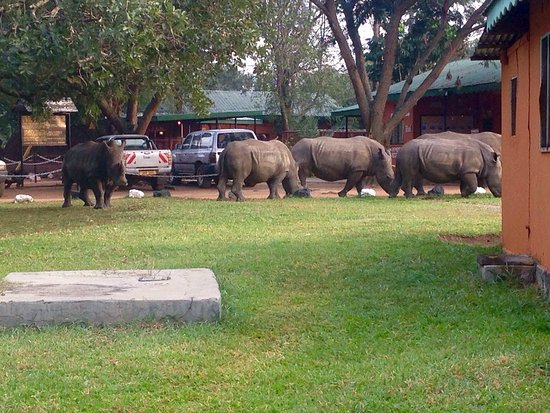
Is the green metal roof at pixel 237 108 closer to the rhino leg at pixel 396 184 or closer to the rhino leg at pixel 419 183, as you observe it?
the rhino leg at pixel 396 184

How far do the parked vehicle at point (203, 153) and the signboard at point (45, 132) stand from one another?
3772 millimetres

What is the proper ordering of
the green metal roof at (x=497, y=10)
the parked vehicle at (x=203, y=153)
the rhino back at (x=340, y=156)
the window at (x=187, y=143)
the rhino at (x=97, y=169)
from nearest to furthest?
the green metal roof at (x=497, y=10) → the rhino at (x=97, y=169) → the rhino back at (x=340, y=156) → the parked vehicle at (x=203, y=153) → the window at (x=187, y=143)

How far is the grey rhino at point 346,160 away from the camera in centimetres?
2367

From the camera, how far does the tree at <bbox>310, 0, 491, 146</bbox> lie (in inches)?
1069

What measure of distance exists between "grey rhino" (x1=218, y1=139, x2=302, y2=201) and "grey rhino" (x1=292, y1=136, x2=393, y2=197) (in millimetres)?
1462

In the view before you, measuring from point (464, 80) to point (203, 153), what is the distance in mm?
9014

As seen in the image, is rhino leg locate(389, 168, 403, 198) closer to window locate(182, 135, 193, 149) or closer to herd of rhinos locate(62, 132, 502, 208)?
herd of rhinos locate(62, 132, 502, 208)

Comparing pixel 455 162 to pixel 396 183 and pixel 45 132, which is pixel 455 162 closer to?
pixel 396 183

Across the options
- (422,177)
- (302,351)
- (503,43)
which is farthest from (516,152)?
(422,177)

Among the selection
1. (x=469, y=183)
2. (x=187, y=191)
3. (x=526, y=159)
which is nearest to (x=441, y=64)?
(x=469, y=183)

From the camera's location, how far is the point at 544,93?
894cm

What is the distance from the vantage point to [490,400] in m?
5.32

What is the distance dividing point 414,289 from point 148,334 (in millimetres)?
3043

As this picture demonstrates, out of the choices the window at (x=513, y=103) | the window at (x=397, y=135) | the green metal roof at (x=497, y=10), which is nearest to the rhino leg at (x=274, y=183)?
the window at (x=513, y=103)
